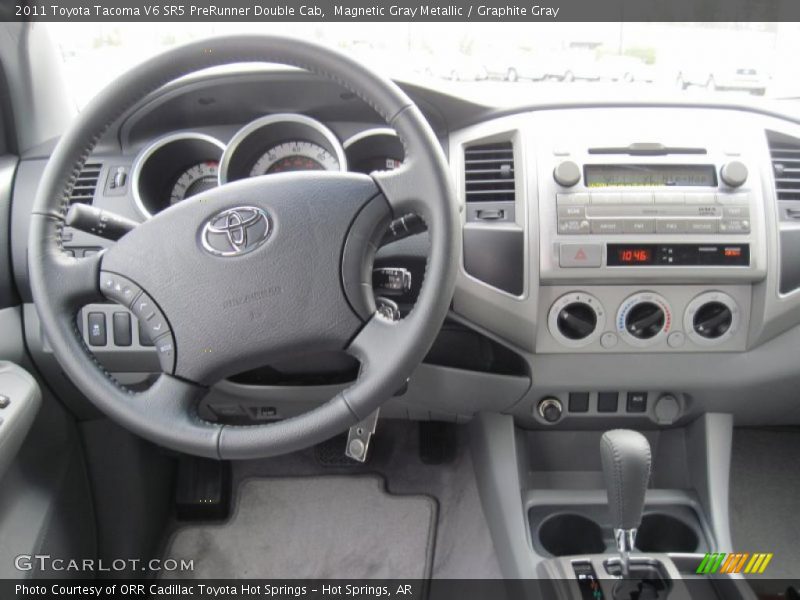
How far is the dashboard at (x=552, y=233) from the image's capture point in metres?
1.31

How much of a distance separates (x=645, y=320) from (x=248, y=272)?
81 centimetres

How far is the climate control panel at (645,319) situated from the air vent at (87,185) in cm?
99

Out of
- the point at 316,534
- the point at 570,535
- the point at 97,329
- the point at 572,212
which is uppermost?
the point at 572,212

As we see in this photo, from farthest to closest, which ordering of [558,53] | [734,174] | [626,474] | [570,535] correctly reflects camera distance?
[570,535], [558,53], [734,174], [626,474]

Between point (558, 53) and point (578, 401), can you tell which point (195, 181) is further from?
point (578, 401)

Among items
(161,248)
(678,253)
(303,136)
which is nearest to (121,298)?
(161,248)

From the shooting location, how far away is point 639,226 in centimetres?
130

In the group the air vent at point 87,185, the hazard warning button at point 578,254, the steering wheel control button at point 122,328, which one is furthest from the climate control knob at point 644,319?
the air vent at point 87,185

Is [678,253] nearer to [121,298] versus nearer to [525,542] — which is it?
[525,542]

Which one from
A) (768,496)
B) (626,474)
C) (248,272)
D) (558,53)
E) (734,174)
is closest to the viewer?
(248,272)

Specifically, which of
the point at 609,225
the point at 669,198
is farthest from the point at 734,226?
the point at 609,225

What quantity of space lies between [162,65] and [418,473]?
4.57 feet

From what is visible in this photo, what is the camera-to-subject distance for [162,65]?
0.99m

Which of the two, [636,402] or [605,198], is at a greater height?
[605,198]
